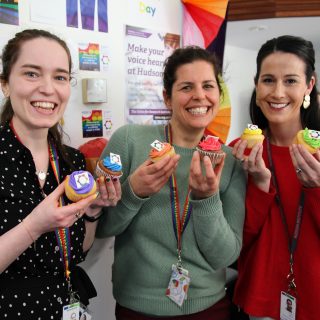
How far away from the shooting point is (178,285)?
154 cm

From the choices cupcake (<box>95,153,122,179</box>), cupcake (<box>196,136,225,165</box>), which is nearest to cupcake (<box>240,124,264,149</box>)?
cupcake (<box>196,136,225,165</box>)

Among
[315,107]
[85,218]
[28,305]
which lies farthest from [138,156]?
[315,107]

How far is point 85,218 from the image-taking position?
155 centimetres

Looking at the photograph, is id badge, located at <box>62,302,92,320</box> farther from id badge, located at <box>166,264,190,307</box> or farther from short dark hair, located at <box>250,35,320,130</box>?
short dark hair, located at <box>250,35,320,130</box>

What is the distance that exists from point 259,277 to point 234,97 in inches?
160

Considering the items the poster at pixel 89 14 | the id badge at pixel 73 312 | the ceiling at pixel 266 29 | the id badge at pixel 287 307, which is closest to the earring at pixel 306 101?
the id badge at pixel 287 307

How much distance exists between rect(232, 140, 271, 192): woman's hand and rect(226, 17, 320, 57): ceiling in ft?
9.02

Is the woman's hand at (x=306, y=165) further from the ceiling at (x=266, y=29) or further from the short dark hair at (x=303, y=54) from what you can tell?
the ceiling at (x=266, y=29)

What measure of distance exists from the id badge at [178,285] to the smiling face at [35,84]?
86 cm

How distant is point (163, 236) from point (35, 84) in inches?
33.6

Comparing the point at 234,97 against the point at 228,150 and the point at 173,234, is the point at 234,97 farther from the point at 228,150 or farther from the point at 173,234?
the point at 173,234

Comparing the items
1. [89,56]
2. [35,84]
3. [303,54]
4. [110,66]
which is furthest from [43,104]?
[303,54]

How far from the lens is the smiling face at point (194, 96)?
1.63m

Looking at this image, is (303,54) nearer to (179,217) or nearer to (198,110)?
(198,110)
